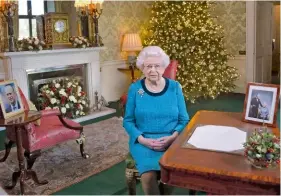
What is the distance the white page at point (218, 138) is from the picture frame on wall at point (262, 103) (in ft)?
0.56

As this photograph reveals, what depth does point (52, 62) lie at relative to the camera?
207 inches

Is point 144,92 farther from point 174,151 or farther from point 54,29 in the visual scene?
point 54,29

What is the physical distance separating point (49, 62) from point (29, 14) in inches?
47.0

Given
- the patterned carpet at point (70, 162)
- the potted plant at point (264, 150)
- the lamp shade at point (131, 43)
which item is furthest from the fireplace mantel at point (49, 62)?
the potted plant at point (264, 150)

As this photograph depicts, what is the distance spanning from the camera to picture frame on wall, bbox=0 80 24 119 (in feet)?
9.67

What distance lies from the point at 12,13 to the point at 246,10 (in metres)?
4.41

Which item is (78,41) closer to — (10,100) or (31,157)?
(10,100)

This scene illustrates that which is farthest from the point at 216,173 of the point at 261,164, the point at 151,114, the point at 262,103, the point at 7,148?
the point at 7,148

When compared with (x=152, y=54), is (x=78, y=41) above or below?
above

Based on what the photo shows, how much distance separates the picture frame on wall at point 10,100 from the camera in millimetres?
2947

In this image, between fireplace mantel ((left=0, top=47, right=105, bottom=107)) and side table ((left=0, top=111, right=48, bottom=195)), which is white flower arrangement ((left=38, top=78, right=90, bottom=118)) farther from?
side table ((left=0, top=111, right=48, bottom=195))

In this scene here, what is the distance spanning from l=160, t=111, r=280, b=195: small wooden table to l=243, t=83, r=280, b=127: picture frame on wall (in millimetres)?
495

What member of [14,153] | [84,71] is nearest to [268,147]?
[14,153]

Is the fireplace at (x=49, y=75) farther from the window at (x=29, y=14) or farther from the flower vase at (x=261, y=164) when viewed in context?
the flower vase at (x=261, y=164)
